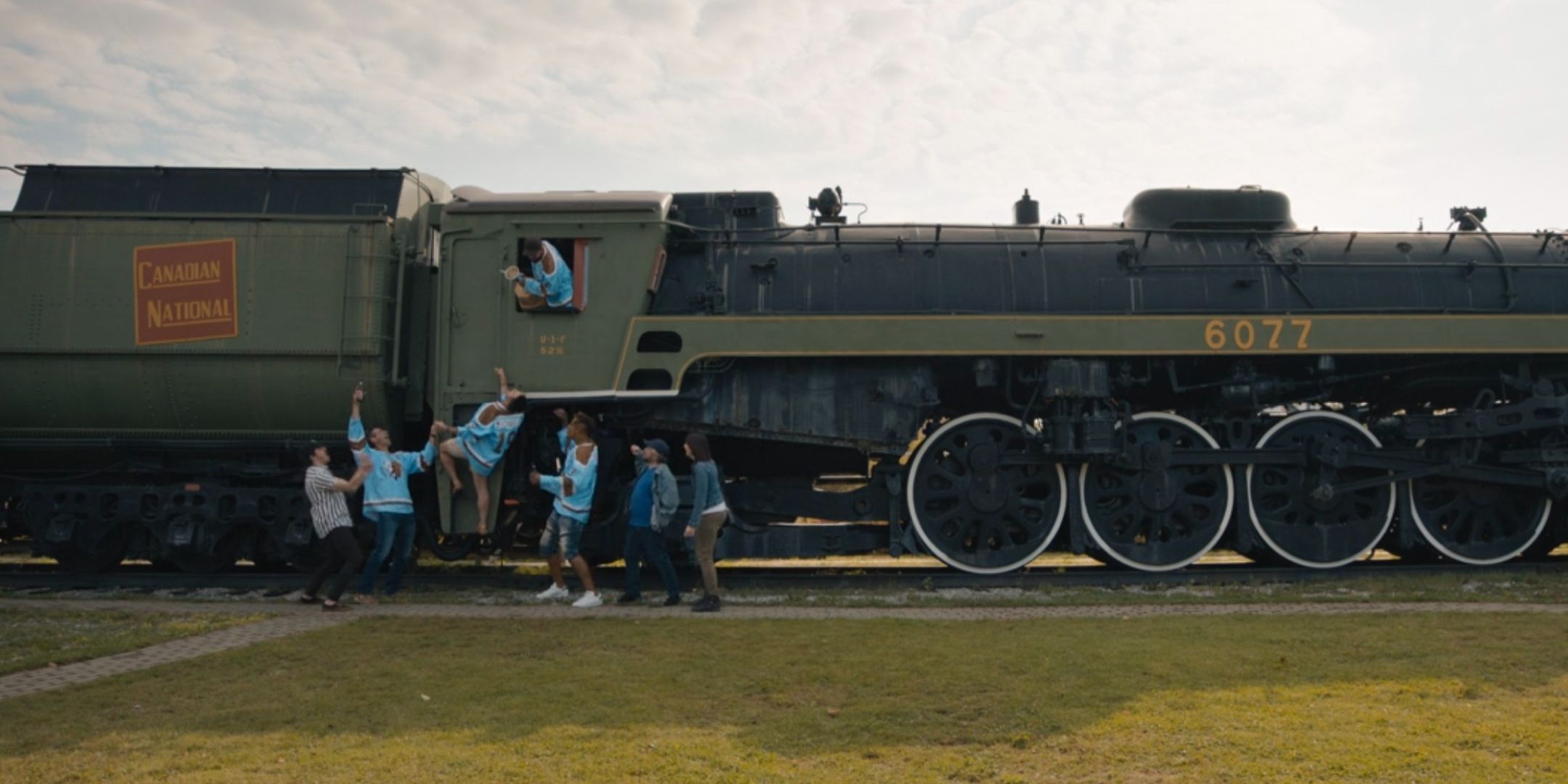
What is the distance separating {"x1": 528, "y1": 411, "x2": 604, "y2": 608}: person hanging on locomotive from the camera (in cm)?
1033

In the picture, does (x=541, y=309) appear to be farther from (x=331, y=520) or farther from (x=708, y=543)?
(x=708, y=543)

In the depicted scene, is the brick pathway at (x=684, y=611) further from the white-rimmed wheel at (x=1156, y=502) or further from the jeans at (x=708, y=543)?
the white-rimmed wheel at (x=1156, y=502)

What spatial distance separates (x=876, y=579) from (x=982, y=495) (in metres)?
1.41

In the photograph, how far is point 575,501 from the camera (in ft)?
34.0

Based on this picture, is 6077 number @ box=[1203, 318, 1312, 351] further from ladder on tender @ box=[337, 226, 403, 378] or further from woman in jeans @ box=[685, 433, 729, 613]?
ladder on tender @ box=[337, 226, 403, 378]

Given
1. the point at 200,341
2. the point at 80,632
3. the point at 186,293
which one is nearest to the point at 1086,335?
the point at 200,341

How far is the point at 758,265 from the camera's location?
37.4ft

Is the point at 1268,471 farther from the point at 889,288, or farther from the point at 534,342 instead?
the point at 534,342

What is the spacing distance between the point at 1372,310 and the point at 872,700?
315 inches

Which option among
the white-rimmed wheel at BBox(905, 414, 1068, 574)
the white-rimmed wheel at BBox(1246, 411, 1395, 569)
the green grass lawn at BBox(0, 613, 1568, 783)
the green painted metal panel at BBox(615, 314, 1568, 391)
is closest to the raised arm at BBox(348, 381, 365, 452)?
the green grass lawn at BBox(0, 613, 1568, 783)

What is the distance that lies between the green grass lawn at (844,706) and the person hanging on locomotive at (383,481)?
6.09 ft

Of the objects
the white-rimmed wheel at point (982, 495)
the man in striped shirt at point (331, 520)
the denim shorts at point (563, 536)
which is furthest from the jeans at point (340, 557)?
the white-rimmed wheel at point (982, 495)

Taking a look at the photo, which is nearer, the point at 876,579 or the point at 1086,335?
the point at 1086,335

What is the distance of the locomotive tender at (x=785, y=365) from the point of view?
433 inches
